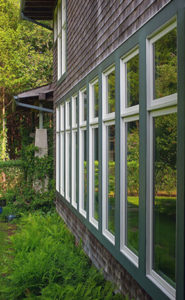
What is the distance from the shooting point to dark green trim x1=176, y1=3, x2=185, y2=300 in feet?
9.11

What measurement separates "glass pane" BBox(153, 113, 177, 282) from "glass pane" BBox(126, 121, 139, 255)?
0.51 metres

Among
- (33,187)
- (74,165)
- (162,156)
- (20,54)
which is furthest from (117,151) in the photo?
(20,54)

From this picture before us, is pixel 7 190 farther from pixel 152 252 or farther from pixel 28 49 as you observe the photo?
pixel 28 49

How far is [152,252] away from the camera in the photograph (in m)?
3.53

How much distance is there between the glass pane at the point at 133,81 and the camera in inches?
160

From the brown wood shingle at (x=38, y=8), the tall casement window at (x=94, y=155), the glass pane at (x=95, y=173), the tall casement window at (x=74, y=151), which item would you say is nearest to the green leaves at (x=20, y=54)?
the brown wood shingle at (x=38, y=8)

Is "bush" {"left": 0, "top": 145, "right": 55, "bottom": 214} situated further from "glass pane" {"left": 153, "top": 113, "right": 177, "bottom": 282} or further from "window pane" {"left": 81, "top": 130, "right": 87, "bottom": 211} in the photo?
"glass pane" {"left": 153, "top": 113, "right": 177, "bottom": 282}

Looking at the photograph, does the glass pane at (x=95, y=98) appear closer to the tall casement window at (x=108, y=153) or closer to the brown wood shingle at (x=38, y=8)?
the tall casement window at (x=108, y=153)

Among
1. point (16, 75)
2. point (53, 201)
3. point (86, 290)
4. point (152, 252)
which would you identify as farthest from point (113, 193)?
point (16, 75)

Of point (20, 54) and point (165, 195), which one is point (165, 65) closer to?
point (165, 195)

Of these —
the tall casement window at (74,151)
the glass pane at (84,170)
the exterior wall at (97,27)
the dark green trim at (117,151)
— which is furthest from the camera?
the tall casement window at (74,151)

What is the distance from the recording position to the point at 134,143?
13.5ft

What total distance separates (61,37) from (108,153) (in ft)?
Result: 20.9

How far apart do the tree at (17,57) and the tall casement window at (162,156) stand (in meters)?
19.1
